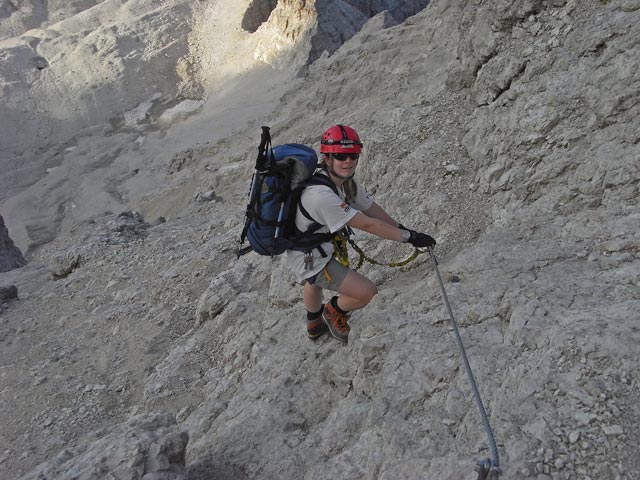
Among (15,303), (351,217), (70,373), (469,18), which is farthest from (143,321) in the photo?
(469,18)

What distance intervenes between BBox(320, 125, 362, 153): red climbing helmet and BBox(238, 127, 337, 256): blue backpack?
0.57ft

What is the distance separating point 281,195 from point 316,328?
186cm

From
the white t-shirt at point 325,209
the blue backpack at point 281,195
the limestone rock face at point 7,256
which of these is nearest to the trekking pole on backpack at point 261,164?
the blue backpack at point 281,195

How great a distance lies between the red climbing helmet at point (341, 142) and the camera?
429 cm

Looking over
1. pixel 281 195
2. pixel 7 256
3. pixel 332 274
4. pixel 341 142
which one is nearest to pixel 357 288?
pixel 332 274

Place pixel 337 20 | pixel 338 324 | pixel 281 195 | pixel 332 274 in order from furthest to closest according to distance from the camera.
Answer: pixel 337 20
pixel 338 324
pixel 332 274
pixel 281 195

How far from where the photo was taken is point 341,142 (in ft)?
14.1

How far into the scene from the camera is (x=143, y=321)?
927 cm

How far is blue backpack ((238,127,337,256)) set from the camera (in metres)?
4.17

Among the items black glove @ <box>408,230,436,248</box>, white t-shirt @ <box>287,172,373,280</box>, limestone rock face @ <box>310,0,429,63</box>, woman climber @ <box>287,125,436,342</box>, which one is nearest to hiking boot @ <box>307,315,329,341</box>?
woman climber @ <box>287,125,436,342</box>

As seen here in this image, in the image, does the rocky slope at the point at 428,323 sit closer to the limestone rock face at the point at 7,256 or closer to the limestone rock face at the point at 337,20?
the limestone rock face at the point at 7,256

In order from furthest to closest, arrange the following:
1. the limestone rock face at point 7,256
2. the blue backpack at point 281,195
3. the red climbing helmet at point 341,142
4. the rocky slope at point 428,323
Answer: the limestone rock face at point 7,256 < the red climbing helmet at point 341,142 < the blue backpack at point 281,195 < the rocky slope at point 428,323

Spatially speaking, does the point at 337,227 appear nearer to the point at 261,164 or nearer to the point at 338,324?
the point at 261,164

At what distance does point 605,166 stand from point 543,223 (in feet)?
2.91
